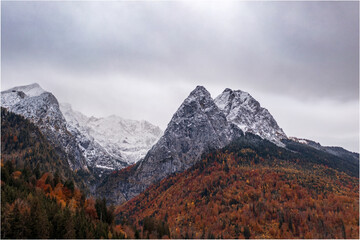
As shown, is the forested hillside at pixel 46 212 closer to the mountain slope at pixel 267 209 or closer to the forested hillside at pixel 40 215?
the forested hillside at pixel 40 215

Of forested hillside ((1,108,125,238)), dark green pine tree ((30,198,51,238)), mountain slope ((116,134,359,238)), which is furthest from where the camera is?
mountain slope ((116,134,359,238))

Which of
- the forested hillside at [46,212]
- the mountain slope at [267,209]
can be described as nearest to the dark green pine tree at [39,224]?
the forested hillside at [46,212]

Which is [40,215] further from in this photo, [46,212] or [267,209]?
[267,209]

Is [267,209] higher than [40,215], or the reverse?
[40,215]

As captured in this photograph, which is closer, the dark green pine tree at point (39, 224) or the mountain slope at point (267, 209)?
the dark green pine tree at point (39, 224)

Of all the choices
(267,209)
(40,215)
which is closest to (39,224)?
(40,215)

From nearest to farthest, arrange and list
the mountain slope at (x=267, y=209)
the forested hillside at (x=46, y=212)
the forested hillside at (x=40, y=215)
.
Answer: the forested hillside at (x=40, y=215) → the forested hillside at (x=46, y=212) → the mountain slope at (x=267, y=209)

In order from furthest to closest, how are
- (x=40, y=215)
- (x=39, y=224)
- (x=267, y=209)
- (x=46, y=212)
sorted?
1. (x=267, y=209)
2. (x=46, y=212)
3. (x=40, y=215)
4. (x=39, y=224)

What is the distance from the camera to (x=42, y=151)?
656 feet

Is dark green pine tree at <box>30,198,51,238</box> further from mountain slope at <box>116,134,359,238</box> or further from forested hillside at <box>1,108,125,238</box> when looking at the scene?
mountain slope at <box>116,134,359,238</box>

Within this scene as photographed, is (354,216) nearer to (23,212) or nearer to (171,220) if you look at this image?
(171,220)

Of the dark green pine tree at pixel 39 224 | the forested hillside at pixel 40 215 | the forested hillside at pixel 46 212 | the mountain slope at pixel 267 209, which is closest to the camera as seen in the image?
the forested hillside at pixel 40 215

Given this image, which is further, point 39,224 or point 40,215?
point 40,215

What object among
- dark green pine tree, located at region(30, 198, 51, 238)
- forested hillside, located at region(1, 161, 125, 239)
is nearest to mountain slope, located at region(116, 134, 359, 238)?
forested hillside, located at region(1, 161, 125, 239)
